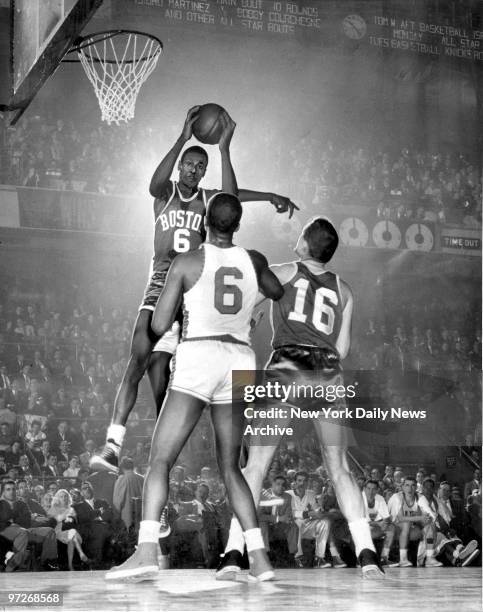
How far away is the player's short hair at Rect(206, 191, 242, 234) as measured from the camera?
179 inches

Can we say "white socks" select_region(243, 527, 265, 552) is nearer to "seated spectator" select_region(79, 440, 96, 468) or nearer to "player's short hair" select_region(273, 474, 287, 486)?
"player's short hair" select_region(273, 474, 287, 486)

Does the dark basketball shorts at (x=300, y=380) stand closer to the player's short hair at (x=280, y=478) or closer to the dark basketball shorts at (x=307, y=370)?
the dark basketball shorts at (x=307, y=370)

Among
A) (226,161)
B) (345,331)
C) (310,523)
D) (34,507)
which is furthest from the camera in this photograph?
(310,523)

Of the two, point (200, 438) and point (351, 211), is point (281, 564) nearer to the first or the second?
point (200, 438)

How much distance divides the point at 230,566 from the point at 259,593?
2.50 ft

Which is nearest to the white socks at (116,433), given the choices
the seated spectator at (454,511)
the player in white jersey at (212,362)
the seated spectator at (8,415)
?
the player in white jersey at (212,362)

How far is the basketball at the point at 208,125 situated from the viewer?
6109 mm

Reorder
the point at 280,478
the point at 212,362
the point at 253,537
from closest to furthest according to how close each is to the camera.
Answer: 1. the point at 253,537
2. the point at 212,362
3. the point at 280,478

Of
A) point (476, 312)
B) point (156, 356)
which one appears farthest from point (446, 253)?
point (156, 356)

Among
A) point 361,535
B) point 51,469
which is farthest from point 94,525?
point 361,535

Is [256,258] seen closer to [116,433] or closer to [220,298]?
[220,298]

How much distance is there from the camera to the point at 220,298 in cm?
450

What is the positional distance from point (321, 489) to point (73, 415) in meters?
2.71

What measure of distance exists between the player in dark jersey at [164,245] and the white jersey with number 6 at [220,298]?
1149 mm
